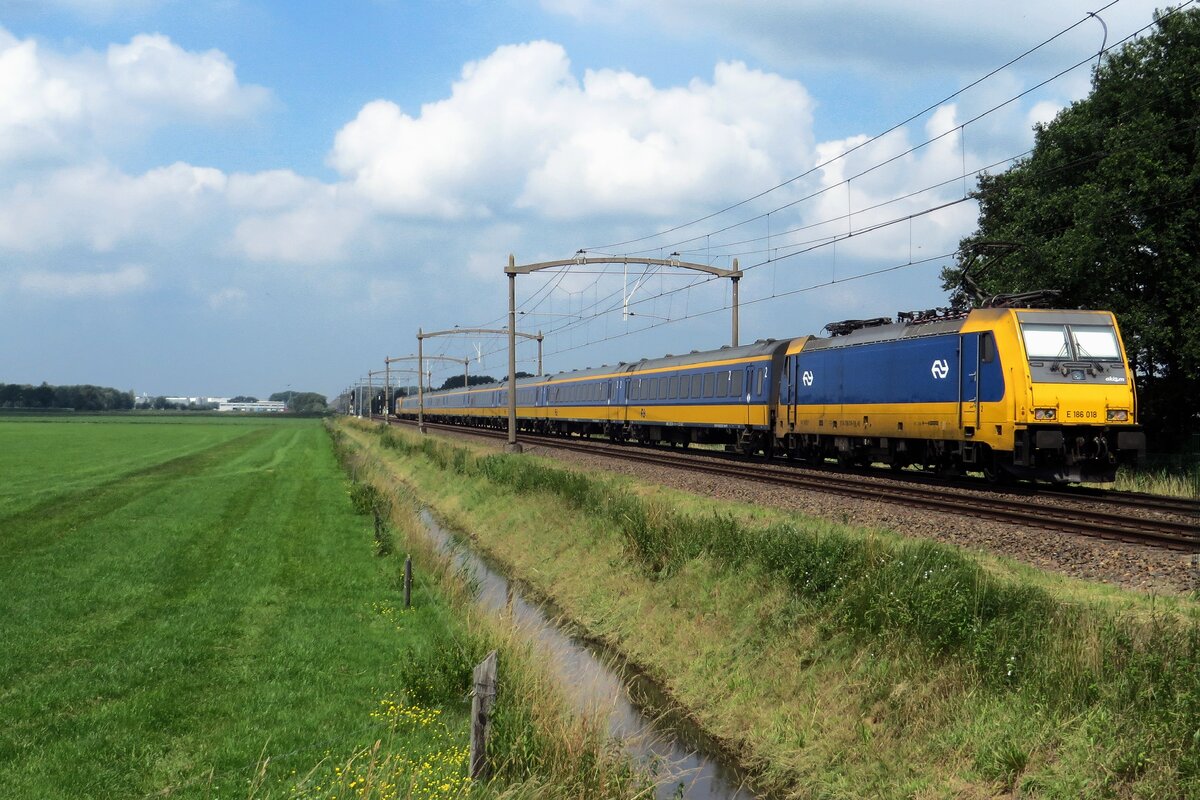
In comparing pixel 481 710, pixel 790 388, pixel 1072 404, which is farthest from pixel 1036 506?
pixel 481 710

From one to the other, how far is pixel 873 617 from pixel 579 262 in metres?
24.0

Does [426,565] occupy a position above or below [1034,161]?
below

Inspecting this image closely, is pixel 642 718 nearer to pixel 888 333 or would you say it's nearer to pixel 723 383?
pixel 888 333

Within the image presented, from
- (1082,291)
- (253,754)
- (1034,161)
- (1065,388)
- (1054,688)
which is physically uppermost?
(1034,161)

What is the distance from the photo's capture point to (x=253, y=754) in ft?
28.0

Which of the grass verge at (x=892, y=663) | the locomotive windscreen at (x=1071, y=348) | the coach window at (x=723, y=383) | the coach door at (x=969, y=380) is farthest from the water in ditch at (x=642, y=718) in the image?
the coach window at (x=723, y=383)

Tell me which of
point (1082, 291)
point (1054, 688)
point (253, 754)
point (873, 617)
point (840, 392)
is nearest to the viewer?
point (1054, 688)

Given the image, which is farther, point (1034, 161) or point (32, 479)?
point (32, 479)

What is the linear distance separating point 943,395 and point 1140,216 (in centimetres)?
1029

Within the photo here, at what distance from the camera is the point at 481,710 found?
728 centimetres

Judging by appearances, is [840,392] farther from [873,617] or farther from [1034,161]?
[873,617]

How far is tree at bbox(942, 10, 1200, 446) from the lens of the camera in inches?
1028

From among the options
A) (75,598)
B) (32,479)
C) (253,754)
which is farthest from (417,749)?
(32,479)

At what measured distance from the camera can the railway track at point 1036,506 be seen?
45.2ft
